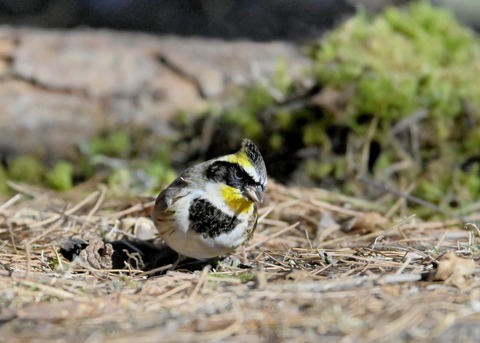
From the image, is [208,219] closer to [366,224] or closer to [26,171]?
[366,224]

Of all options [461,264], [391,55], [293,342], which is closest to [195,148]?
[391,55]

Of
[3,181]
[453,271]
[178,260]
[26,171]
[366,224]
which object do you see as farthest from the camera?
[26,171]

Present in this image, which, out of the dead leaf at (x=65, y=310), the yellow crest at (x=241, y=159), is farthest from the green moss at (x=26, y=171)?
the dead leaf at (x=65, y=310)

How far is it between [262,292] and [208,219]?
95 cm

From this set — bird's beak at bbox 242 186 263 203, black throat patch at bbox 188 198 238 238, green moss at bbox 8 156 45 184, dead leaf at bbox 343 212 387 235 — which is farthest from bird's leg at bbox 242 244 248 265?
green moss at bbox 8 156 45 184

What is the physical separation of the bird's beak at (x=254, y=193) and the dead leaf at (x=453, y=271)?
1026 mm

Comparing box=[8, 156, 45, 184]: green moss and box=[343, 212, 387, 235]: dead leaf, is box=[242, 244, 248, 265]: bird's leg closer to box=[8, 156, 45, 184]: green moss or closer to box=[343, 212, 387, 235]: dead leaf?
box=[343, 212, 387, 235]: dead leaf

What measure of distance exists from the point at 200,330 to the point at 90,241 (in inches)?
63.1

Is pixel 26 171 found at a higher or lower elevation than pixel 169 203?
lower

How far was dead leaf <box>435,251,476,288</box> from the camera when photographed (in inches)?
133

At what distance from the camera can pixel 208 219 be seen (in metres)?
4.13

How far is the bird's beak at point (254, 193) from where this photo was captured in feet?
13.4

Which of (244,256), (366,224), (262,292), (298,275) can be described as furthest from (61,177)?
(262,292)

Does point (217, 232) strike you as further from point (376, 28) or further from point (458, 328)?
point (376, 28)
